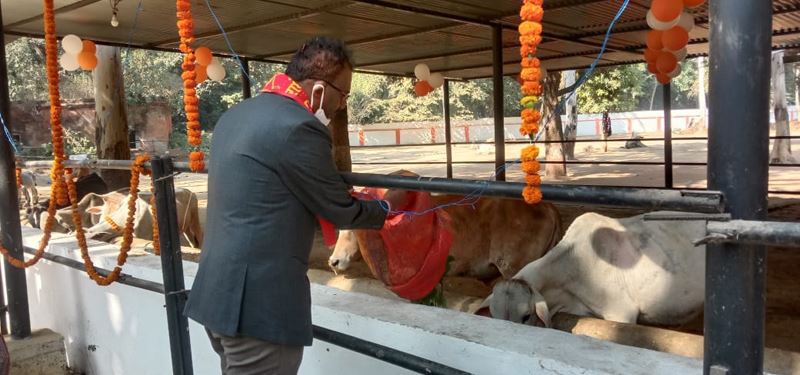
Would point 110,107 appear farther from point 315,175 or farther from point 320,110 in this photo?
point 315,175

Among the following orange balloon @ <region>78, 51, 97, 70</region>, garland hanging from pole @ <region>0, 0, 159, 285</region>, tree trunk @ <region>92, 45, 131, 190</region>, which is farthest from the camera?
tree trunk @ <region>92, 45, 131, 190</region>

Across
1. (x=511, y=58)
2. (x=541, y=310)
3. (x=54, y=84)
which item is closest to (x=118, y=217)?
(x=54, y=84)

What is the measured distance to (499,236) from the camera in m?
5.71

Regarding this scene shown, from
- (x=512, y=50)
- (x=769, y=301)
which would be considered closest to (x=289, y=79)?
(x=769, y=301)

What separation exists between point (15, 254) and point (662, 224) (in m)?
3.83

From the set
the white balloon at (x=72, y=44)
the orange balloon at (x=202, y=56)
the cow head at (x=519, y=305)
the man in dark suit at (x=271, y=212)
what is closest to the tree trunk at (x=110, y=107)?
the white balloon at (x=72, y=44)

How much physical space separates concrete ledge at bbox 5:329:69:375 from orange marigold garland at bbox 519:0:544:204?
3376mm

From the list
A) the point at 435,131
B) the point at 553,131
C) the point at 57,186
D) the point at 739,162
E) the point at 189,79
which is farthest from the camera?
the point at 435,131

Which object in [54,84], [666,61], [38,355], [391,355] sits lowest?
[38,355]

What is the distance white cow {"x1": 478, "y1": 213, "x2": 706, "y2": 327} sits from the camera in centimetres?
376

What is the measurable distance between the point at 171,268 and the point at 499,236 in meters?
3.71

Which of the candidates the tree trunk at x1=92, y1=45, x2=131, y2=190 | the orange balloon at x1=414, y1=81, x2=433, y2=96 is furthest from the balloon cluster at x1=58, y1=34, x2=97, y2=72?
the orange balloon at x1=414, y1=81, x2=433, y2=96

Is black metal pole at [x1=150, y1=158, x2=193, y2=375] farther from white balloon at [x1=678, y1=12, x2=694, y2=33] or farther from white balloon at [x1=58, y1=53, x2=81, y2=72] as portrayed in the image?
white balloon at [x1=58, y1=53, x2=81, y2=72]

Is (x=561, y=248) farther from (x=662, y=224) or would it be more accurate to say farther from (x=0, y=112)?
(x=0, y=112)
